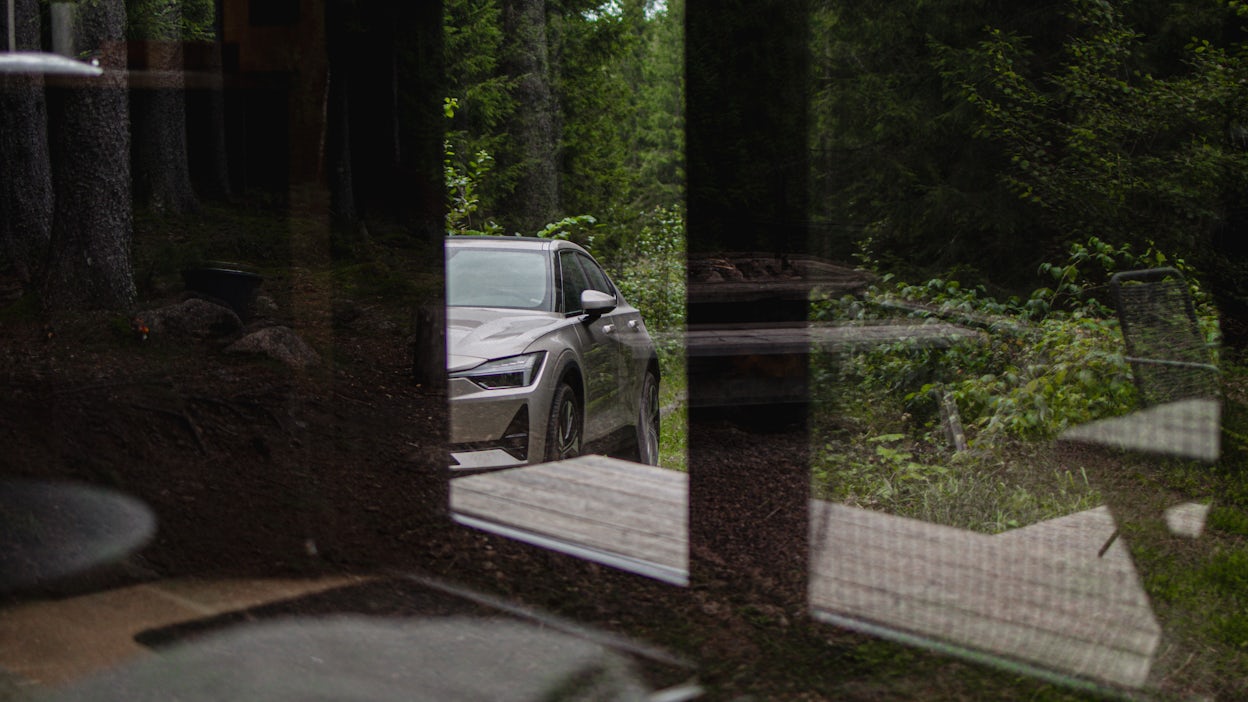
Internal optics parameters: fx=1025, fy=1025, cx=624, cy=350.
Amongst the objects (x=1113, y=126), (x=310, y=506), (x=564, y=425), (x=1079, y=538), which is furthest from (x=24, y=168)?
(x=1113, y=126)

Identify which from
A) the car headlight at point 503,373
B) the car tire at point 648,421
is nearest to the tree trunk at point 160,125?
the car headlight at point 503,373

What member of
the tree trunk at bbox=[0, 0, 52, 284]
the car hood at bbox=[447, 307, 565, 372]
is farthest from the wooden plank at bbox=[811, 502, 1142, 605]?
the tree trunk at bbox=[0, 0, 52, 284]

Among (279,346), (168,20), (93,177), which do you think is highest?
(168,20)

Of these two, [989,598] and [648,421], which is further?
[648,421]

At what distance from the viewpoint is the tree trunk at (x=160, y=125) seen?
11.4ft

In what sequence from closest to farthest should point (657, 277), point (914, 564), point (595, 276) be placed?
point (914, 564) → point (595, 276) → point (657, 277)

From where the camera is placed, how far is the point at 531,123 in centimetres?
529

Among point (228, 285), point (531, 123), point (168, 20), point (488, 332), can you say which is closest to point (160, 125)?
point (168, 20)

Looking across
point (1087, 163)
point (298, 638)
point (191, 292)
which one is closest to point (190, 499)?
point (298, 638)

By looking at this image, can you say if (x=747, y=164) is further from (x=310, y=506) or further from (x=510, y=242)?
(x=310, y=506)

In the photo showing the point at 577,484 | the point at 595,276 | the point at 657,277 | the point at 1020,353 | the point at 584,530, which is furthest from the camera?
the point at 657,277

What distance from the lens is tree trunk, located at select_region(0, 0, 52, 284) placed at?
3320mm

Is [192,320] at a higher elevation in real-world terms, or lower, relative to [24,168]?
lower

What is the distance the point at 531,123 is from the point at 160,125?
7.01 feet
